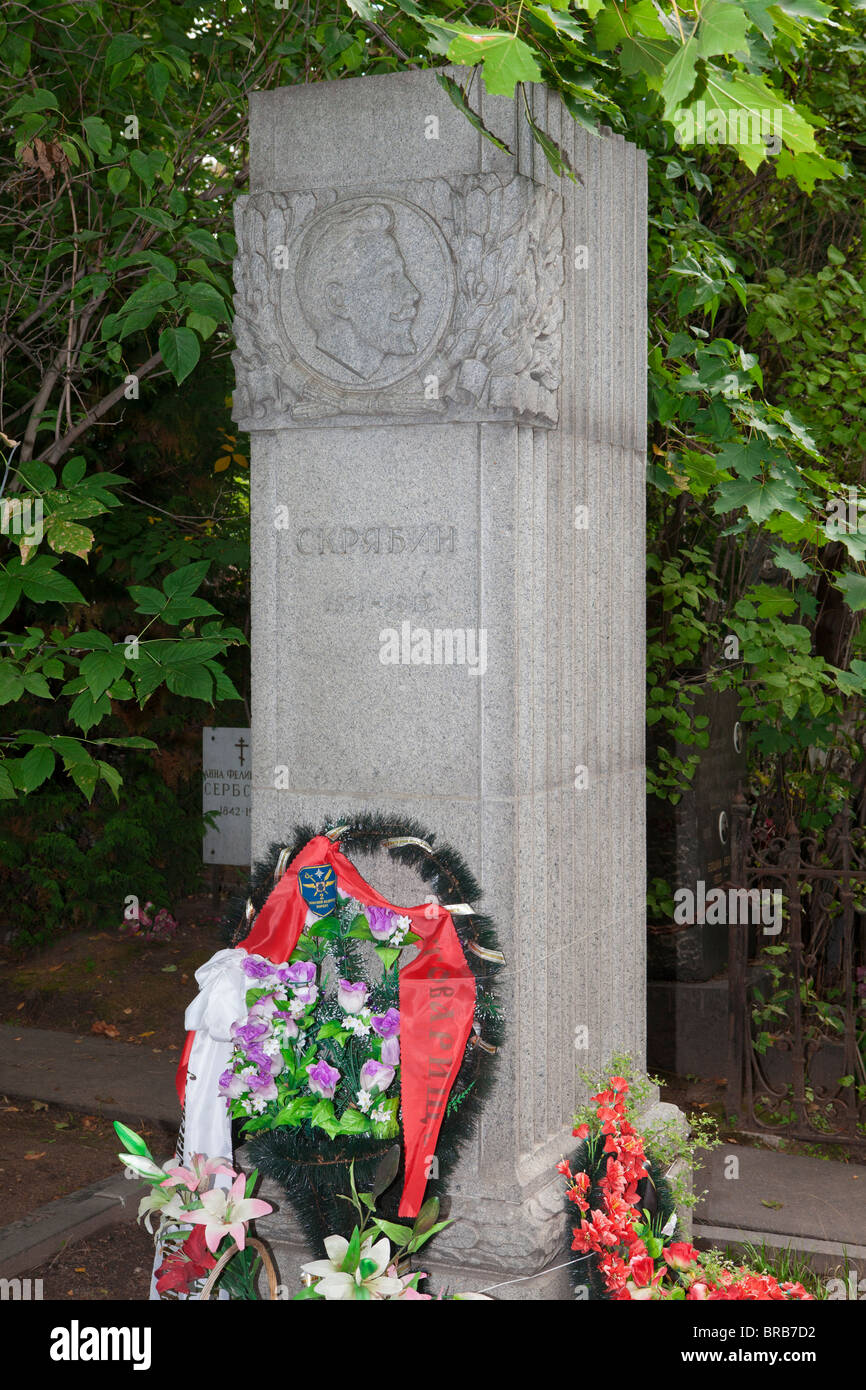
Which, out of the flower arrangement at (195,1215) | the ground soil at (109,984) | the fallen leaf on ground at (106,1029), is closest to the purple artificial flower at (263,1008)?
the flower arrangement at (195,1215)

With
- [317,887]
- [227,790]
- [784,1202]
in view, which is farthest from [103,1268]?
[227,790]

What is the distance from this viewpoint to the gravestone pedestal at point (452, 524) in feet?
12.3

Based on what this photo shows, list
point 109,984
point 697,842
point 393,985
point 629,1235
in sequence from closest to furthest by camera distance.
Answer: point 629,1235 < point 393,985 < point 697,842 < point 109,984

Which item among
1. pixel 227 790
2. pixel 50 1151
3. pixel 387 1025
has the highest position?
pixel 227 790

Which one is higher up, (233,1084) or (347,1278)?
(233,1084)

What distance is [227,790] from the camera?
891cm

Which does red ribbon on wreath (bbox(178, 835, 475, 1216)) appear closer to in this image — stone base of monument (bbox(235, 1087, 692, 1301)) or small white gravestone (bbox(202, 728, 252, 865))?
stone base of monument (bbox(235, 1087, 692, 1301))

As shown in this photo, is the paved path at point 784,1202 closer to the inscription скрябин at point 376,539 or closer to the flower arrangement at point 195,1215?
the flower arrangement at point 195,1215

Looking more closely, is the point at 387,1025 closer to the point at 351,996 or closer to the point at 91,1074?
the point at 351,996

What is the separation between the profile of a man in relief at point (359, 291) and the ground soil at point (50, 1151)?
11.3 feet

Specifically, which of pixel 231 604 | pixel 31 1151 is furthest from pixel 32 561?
pixel 231 604

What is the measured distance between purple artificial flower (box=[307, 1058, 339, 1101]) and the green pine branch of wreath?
11 centimetres

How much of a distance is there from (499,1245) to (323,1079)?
0.69 metres

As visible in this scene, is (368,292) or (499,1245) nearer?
(499,1245)
